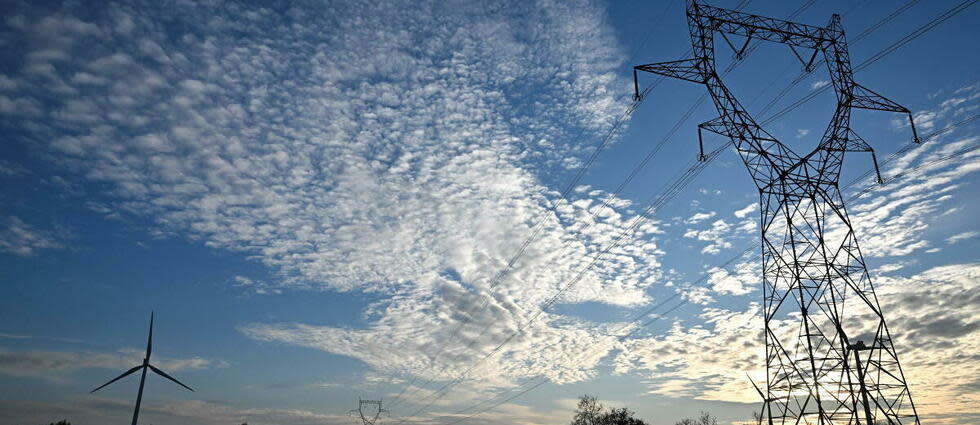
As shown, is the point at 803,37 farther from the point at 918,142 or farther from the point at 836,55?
the point at 918,142

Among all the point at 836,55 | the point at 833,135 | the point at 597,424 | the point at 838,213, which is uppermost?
the point at 836,55

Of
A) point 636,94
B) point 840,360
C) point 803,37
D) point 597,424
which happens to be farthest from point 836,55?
point 597,424

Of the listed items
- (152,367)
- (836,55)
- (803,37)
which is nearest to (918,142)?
(836,55)

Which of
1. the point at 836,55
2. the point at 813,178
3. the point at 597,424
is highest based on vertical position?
the point at 836,55

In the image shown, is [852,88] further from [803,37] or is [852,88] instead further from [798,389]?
[798,389]

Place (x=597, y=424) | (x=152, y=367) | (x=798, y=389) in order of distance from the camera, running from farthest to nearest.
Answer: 1. (x=597, y=424)
2. (x=152, y=367)
3. (x=798, y=389)

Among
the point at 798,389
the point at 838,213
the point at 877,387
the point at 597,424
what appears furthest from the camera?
the point at 597,424

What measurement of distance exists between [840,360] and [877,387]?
76.2 inches

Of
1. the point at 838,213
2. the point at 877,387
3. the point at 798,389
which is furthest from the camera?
the point at 838,213

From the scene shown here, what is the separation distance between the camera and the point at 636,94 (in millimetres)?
33531

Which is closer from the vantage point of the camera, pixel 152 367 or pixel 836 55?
pixel 836 55

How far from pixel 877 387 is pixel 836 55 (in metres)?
19.9

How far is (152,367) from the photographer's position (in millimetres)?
61750

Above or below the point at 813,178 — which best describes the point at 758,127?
above
